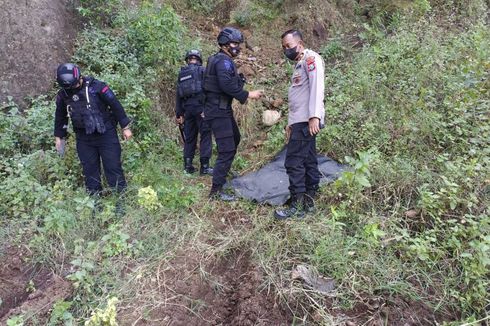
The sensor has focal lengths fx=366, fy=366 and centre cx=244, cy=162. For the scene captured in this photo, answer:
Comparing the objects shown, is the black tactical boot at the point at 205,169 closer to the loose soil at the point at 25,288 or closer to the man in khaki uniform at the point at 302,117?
the man in khaki uniform at the point at 302,117

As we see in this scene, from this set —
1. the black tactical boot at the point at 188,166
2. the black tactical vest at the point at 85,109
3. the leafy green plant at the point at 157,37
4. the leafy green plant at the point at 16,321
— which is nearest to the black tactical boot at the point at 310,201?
the black tactical boot at the point at 188,166

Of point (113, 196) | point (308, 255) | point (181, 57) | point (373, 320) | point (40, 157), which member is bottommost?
point (373, 320)

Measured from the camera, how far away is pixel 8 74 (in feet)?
17.0

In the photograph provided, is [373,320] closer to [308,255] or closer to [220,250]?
[308,255]

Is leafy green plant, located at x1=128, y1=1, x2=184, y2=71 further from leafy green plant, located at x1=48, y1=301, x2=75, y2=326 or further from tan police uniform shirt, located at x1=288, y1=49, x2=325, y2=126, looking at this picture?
leafy green plant, located at x1=48, y1=301, x2=75, y2=326

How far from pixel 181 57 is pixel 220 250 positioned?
3.83 metres

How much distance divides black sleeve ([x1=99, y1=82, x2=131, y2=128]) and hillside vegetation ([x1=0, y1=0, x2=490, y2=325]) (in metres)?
0.68

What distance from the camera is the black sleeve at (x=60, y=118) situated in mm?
3837

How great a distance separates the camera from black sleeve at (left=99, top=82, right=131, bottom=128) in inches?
148

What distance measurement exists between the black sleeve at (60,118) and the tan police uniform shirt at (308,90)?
7.83ft

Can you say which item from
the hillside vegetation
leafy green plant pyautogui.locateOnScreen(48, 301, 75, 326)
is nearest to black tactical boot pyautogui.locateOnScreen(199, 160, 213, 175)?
the hillside vegetation

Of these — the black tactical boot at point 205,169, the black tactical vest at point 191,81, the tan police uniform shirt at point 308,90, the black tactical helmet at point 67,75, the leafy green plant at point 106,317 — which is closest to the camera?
the leafy green plant at point 106,317

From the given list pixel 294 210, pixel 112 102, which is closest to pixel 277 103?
pixel 294 210

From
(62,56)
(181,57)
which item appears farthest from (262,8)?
(62,56)
